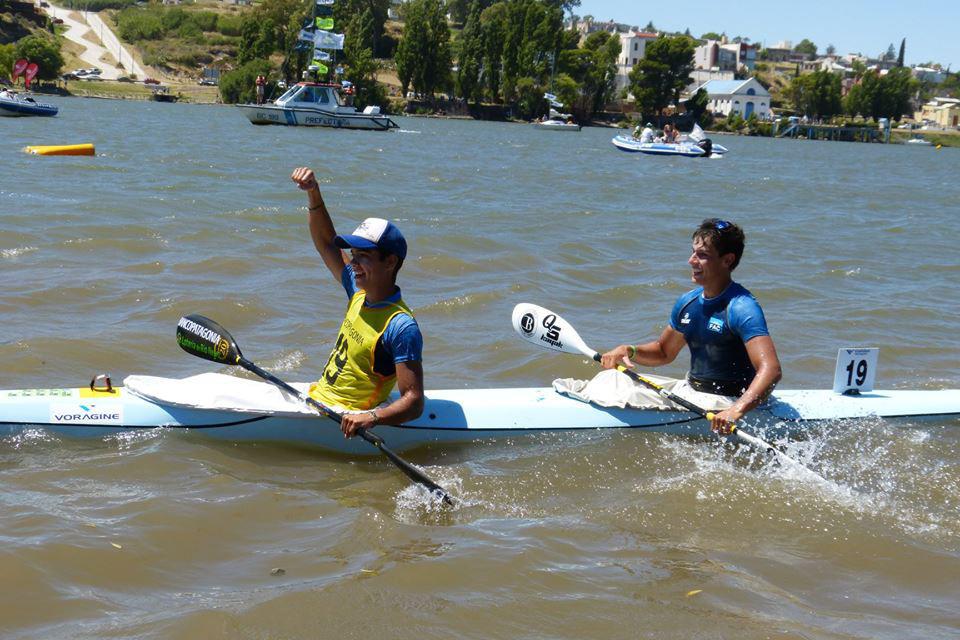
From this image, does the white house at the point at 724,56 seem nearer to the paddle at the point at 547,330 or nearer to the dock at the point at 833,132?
the dock at the point at 833,132

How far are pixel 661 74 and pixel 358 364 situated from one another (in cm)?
9414

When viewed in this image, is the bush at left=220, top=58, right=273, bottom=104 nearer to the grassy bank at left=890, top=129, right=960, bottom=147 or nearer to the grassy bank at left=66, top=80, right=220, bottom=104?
the grassy bank at left=66, top=80, right=220, bottom=104

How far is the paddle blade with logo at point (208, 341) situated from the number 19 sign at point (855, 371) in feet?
11.8

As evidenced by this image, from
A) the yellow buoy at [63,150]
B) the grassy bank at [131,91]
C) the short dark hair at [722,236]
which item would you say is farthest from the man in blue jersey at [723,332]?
the grassy bank at [131,91]

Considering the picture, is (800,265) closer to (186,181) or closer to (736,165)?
(186,181)

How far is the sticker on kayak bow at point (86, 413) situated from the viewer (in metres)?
5.54

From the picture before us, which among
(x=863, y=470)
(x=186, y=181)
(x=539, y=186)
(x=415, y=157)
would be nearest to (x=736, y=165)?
(x=415, y=157)

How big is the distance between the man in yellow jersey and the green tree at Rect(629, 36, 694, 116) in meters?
93.1

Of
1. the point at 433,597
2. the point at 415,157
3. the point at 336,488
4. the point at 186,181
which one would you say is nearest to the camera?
the point at 433,597

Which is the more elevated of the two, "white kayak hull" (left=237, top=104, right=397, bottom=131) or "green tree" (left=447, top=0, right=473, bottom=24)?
"green tree" (left=447, top=0, right=473, bottom=24)

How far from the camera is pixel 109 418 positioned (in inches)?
220

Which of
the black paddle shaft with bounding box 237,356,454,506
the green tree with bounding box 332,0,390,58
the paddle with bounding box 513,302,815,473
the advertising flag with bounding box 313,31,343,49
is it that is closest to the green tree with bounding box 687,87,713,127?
the green tree with bounding box 332,0,390,58

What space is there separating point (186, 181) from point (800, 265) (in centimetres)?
1090

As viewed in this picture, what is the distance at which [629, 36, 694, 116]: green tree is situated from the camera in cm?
9419
